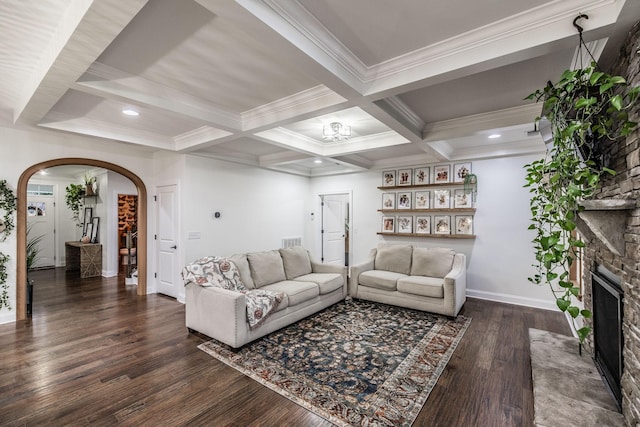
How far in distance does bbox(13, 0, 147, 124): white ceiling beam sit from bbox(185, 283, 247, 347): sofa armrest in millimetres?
2239

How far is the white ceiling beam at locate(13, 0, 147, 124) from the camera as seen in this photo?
1.54 m

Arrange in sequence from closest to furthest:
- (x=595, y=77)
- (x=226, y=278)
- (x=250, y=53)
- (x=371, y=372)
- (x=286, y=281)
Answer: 1. (x=595, y=77)
2. (x=250, y=53)
3. (x=371, y=372)
4. (x=226, y=278)
5. (x=286, y=281)

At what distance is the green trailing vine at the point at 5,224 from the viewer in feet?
12.3

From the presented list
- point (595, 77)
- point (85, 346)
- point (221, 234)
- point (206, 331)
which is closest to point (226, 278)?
point (206, 331)

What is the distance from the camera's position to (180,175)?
486 cm

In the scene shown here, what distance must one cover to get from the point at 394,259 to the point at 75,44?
15.0 feet

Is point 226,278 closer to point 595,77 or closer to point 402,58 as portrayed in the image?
point 402,58

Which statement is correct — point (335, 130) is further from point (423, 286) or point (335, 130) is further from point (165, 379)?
point (165, 379)

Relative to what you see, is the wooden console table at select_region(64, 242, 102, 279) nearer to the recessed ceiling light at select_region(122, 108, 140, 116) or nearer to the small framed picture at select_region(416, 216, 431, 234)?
the recessed ceiling light at select_region(122, 108, 140, 116)

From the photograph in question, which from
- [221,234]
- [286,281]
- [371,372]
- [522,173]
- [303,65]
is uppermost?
[303,65]

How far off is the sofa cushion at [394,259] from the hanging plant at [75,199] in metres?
7.47

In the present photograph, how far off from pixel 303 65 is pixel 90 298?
528 cm

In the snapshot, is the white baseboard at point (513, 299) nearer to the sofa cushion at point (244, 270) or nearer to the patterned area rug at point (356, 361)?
the patterned area rug at point (356, 361)

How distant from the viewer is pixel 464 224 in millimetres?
5129
